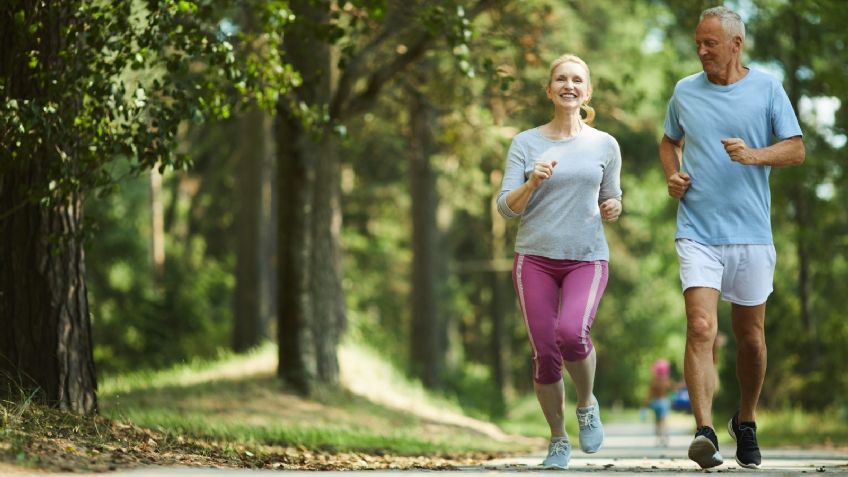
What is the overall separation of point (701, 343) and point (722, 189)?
881 mm

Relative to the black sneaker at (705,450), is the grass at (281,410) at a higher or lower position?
lower

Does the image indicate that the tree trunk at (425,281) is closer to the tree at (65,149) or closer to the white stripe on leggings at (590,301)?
the tree at (65,149)

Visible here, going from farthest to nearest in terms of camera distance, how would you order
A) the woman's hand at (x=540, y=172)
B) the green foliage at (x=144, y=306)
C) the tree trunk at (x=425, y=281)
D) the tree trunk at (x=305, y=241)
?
the green foliage at (x=144, y=306)
the tree trunk at (x=425, y=281)
the tree trunk at (x=305, y=241)
the woman's hand at (x=540, y=172)

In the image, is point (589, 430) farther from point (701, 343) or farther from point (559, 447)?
point (701, 343)

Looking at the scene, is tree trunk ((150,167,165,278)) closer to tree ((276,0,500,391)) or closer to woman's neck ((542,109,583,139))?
tree ((276,0,500,391))

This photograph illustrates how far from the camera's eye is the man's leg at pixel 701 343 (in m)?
7.54

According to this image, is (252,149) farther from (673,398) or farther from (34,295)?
(34,295)

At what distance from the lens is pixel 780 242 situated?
32.0 m

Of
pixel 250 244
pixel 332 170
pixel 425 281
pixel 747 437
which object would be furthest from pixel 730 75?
pixel 425 281

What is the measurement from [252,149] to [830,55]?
998 cm

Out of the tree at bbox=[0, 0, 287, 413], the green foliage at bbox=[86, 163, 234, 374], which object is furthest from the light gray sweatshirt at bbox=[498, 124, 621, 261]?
the green foliage at bbox=[86, 163, 234, 374]

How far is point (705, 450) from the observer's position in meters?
7.21

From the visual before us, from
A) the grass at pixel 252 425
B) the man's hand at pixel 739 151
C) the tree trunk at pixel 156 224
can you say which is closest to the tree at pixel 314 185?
the grass at pixel 252 425

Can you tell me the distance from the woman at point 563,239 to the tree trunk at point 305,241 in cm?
856
